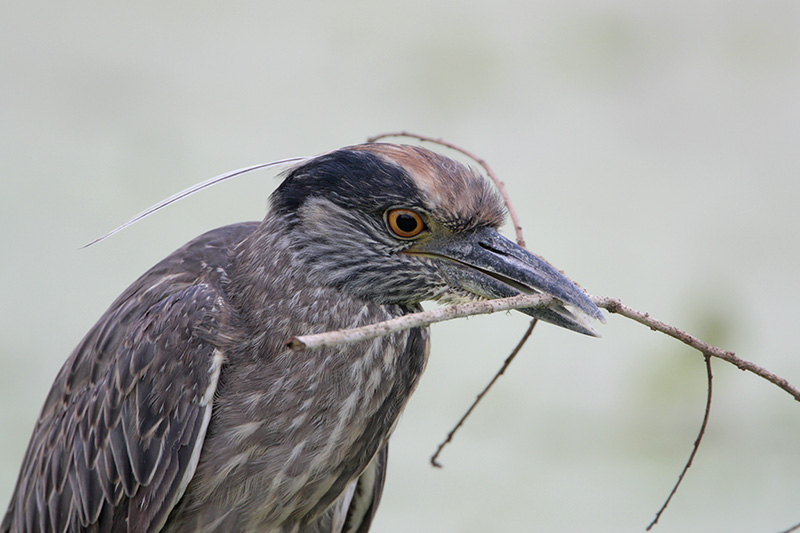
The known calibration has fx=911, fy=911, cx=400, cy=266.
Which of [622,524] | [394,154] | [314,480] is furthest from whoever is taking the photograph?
[622,524]

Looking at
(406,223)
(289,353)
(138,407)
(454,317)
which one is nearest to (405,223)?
(406,223)

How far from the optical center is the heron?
4.85 ft

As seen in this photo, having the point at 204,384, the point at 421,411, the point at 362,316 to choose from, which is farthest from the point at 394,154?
the point at 421,411

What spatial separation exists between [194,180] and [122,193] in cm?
28

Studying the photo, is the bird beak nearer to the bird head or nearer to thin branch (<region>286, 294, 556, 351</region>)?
the bird head

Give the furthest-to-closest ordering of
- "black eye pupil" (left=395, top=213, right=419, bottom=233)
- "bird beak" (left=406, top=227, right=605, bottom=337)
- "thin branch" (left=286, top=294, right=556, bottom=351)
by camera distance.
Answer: "black eye pupil" (left=395, top=213, right=419, bottom=233) → "bird beak" (left=406, top=227, right=605, bottom=337) → "thin branch" (left=286, top=294, right=556, bottom=351)

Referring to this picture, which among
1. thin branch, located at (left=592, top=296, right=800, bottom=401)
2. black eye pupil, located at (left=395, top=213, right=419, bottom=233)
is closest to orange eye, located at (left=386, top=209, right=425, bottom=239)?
black eye pupil, located at (left=395, top=213, right=419, bottom=233)

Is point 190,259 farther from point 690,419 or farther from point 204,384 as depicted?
point 690,419

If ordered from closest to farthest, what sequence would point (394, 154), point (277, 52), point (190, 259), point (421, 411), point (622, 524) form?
point (394, 154)
point (190, 259)
point (622, 524)
point (421, 411)
point (277, 52)

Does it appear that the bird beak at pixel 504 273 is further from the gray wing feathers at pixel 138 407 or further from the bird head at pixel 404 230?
the gray wing feathers at pixel 138 407

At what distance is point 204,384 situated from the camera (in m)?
1.52

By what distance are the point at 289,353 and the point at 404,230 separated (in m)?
0.29

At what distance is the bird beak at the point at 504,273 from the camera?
4.50ft

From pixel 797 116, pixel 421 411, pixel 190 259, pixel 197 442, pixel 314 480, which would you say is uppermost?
pixel 190 259
